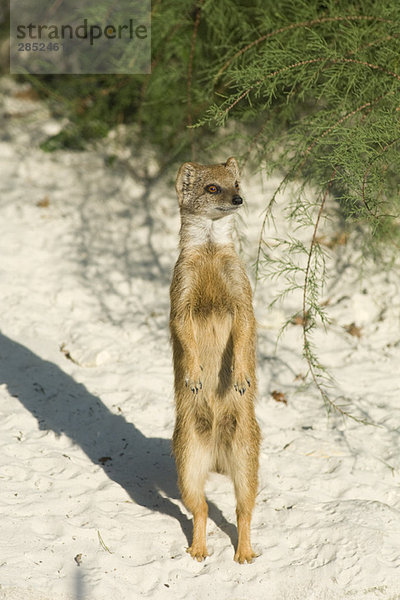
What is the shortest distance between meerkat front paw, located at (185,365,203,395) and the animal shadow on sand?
3.16 ft

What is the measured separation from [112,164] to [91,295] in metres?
2.40

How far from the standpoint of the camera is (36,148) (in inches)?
324

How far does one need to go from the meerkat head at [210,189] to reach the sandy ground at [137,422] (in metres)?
1.84

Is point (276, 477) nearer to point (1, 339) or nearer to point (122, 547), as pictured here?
point (122, 547)

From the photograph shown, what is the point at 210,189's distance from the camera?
3.74 metres

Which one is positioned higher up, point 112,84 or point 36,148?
point 112,84

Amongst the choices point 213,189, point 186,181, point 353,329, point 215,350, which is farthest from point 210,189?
point 353,329

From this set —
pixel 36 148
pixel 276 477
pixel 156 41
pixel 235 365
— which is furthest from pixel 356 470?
pixel 36 148

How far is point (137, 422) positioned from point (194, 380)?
1.54 meters

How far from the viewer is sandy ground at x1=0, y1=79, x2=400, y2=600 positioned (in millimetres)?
3531

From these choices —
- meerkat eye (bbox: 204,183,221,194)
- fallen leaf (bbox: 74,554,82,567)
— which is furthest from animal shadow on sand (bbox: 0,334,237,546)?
meerkat eye (bbox: 204,183,221,194)

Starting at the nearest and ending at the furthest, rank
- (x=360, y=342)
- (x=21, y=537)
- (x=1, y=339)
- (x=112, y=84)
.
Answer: (x=21, y=537) < (x=1, y=339) < (x=360, y=342) < (x=112, y=84)

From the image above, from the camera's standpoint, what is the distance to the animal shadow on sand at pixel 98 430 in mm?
4277

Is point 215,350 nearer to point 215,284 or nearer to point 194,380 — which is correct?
point 194,380
